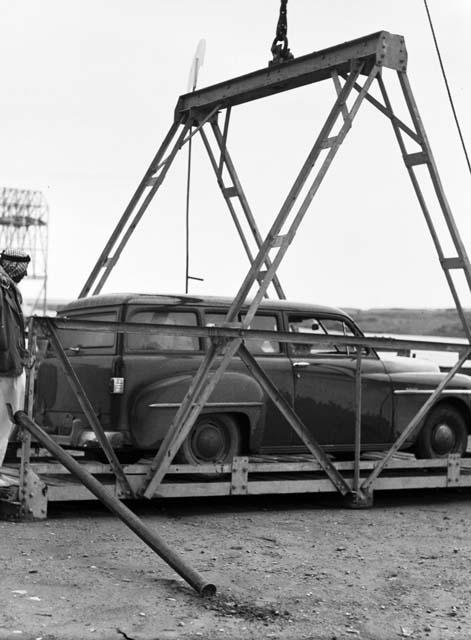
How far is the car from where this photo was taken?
850cm

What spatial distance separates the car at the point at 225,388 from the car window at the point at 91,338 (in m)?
0.01

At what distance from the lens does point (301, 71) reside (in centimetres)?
935

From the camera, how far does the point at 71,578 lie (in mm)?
6109

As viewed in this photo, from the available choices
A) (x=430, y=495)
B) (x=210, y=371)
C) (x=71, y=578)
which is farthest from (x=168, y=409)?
(x=430, y=495)

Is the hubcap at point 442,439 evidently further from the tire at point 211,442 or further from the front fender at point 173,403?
the tire at point 211,442

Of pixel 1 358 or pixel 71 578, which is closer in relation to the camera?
pixel 71 578

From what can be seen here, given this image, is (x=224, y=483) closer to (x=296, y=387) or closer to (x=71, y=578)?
(x=296, y=387)

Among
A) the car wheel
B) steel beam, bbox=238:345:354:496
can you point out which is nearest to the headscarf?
steel beam, bbox=238:345:354:496

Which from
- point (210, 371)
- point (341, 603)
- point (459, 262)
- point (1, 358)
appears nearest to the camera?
point (341, 603)

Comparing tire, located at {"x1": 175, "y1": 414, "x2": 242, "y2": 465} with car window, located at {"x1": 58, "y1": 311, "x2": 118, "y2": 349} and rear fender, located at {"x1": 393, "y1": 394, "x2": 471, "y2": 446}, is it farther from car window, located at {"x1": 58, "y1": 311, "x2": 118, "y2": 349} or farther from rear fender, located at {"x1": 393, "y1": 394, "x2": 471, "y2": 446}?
rear fender, located at {"x1": 393, "y1": 394, "x2": 471, "y2": 446}

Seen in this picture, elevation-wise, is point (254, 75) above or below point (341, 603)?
above

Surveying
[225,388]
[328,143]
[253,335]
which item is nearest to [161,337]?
[225,388]

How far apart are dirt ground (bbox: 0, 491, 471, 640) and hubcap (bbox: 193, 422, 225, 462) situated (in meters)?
0.47

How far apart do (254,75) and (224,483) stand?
Answer: 3.79 metres
